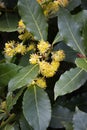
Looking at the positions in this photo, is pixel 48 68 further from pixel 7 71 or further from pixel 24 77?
pixel 7 71

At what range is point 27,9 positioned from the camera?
136 centimetres

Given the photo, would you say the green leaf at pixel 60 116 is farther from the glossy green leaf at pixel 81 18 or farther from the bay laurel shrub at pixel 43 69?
the glossy green leaf at pixel 81 18

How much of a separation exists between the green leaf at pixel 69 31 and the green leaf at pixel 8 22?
29cm

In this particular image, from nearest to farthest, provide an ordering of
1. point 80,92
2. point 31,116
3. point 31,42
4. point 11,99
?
point 31,116, point 11,99, point 31,42, point 80,92

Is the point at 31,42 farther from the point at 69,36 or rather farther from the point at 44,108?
the point at 44,108

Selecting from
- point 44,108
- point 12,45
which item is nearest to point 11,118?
point 44,108

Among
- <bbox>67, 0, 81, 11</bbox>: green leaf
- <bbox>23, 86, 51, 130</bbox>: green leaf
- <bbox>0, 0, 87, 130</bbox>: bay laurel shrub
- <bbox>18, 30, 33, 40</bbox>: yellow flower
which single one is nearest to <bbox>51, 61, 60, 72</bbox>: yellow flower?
<bbox>0, 0, 87, 130</bbox>: bay laurel shrub

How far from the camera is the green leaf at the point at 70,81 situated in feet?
A: 3.83

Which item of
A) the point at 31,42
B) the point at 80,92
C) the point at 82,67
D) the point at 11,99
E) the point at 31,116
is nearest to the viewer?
the point at 82,67

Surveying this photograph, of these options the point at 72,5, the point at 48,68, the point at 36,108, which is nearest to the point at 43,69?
the point at 48,68

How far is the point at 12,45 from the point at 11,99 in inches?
9.3

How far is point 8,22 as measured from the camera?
5.09 ft

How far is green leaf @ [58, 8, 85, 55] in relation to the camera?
1277 mm

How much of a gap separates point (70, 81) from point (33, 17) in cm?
34
